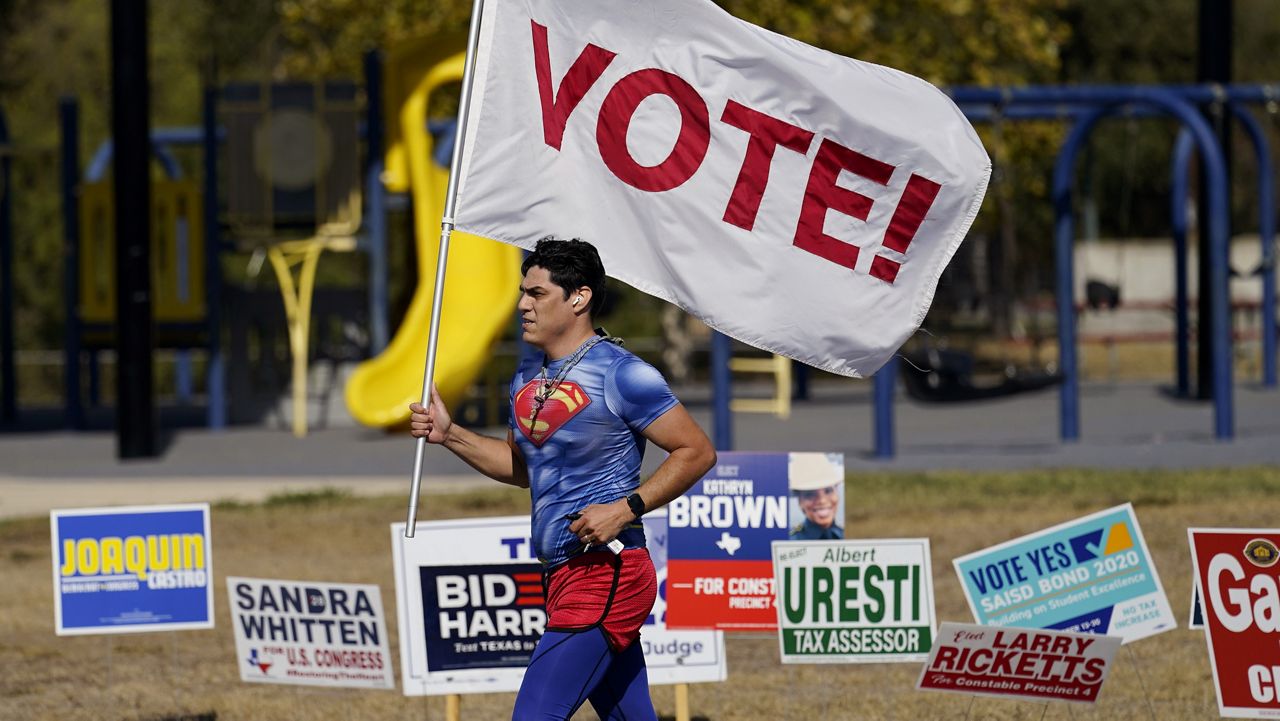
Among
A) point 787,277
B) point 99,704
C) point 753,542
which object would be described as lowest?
point 99,704

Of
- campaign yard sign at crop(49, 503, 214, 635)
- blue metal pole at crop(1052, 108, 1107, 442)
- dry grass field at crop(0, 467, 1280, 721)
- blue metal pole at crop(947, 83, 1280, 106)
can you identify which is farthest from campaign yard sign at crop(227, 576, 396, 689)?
blue metal pole at crop(947, 83, 1280, 106)

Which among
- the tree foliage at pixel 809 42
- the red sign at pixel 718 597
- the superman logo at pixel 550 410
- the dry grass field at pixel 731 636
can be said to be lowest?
the dry grass field at pixel 731 636

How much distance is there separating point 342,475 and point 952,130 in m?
10.9

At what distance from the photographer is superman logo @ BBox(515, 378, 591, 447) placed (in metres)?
5.54

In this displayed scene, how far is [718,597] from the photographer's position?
775 cm

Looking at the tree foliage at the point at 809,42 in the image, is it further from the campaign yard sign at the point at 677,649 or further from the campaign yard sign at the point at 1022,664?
the campaign yard sign at the point at 1022,664

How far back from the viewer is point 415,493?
6.01m

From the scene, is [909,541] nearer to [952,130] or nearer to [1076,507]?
[952,130]

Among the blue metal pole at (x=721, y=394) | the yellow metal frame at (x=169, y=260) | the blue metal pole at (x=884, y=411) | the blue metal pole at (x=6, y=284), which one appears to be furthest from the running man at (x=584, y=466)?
the blue metal pole at (x=6, y=284)

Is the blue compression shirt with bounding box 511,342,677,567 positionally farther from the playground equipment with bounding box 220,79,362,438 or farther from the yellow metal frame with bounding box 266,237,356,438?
the playground equipment with bounding box 220,79,362,438

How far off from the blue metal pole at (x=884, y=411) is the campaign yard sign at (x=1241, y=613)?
31.0ft

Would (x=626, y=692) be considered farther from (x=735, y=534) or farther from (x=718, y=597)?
(x=735, y=534)

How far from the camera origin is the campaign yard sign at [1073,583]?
753cm

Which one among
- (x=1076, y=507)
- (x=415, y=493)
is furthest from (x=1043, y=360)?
(x=415, y=493)
